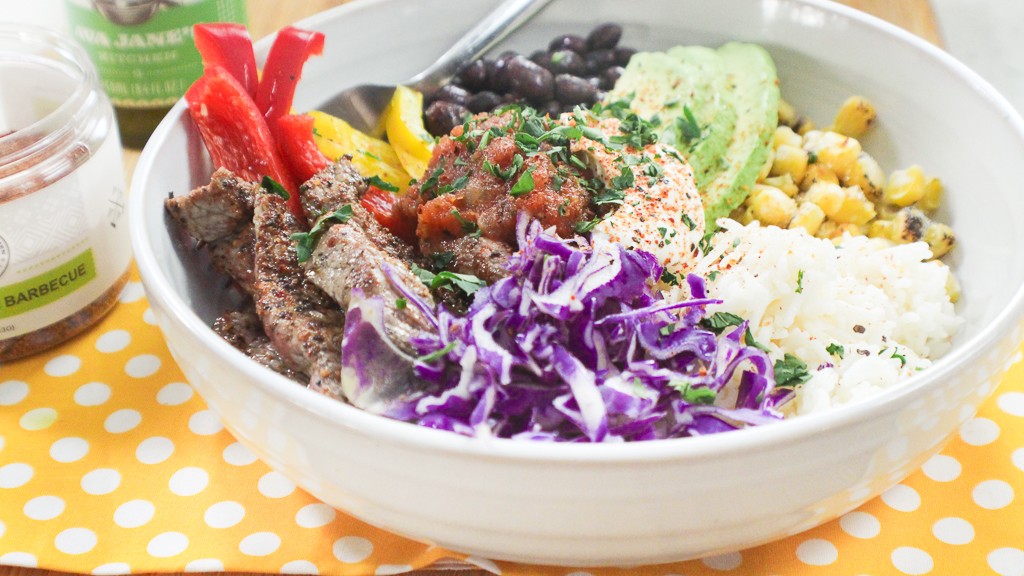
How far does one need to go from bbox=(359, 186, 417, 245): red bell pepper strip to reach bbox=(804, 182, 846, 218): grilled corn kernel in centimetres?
146

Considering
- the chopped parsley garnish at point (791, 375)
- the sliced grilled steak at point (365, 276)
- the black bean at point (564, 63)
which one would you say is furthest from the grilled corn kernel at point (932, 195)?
the sliced grilled steak at point (365, 276)

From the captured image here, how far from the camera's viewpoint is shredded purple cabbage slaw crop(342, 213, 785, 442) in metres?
2.14

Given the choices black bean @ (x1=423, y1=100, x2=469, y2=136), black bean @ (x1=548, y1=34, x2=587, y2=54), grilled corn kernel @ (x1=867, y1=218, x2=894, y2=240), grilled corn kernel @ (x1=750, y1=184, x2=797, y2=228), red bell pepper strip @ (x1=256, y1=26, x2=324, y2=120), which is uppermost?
red bell pepper strip @ (x1=256, y1=26, x2=324, y2=120)

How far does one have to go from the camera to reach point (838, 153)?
11.4 feet

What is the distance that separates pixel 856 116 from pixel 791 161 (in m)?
0.31

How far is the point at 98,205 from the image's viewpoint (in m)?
3.00

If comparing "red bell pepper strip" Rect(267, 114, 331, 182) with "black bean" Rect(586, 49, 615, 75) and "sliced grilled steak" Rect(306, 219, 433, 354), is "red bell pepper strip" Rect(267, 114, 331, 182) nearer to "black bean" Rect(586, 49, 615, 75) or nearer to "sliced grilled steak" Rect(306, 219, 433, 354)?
"sliced grilled steak" Rect(306, 219, 433, 354)

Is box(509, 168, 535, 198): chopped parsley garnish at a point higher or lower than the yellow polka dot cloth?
higher

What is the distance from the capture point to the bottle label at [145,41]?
12.0 ft

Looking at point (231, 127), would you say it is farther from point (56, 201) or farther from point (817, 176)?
point (817, 176)

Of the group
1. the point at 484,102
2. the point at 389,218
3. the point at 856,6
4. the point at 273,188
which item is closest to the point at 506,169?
the point at 389,218

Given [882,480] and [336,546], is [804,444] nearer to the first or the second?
[882,480]

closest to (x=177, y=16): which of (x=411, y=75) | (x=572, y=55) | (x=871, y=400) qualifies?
(x=411, y=75)

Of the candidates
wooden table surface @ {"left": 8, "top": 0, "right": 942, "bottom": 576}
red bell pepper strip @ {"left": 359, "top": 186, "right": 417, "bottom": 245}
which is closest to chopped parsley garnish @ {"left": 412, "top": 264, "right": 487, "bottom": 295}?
red bell pepper strip @ {"left": 359, "top": 186, "right": 417, "bottom": 245}
